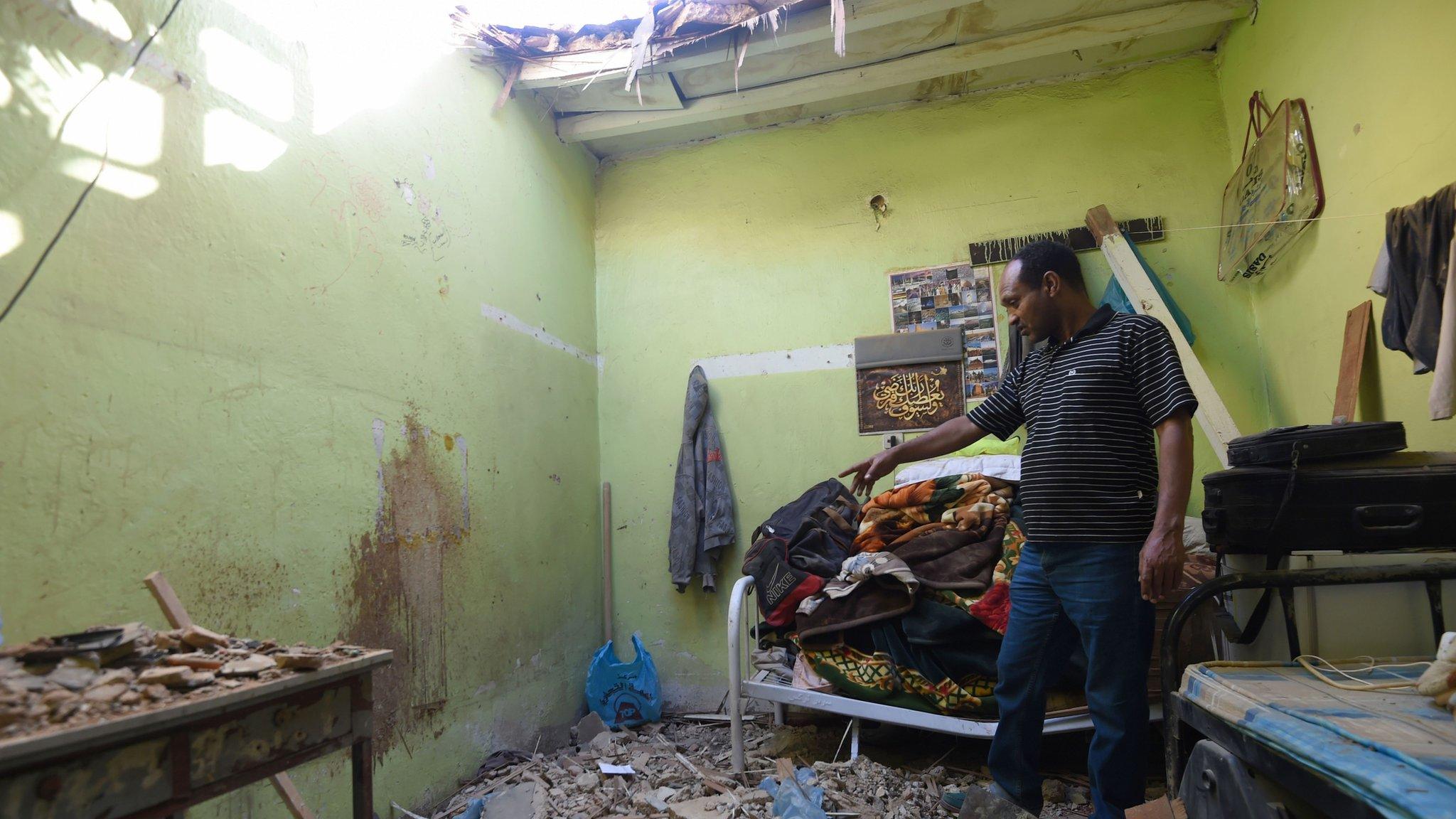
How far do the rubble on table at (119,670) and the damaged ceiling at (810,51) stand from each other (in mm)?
3116

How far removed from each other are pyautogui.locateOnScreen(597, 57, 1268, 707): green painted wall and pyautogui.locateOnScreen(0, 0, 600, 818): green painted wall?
0.64 metres

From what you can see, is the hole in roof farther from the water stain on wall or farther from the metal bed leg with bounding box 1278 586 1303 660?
the metal bed leg with bounding box 1278 586 1303 660

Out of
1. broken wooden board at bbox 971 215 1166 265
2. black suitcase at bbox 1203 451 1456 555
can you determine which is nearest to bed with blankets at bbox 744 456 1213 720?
black suitcase at bbox 1203 451 1456 555

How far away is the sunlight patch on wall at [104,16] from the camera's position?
1.86 m

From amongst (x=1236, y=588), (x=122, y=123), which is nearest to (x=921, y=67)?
(x=1236, y=588)

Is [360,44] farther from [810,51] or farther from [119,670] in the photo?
[119,670]

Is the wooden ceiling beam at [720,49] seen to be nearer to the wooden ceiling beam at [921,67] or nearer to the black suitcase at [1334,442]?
the wooden ceiling beam at [921,67]

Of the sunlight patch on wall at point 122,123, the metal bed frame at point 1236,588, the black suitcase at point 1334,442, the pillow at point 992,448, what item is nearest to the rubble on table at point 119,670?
the sunlight patch on wall at point 122,123

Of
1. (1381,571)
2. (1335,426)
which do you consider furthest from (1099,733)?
(1335,426)

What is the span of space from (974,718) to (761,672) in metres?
1.05

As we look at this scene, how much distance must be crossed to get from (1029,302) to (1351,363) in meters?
1.57

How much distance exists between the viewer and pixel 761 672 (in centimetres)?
339

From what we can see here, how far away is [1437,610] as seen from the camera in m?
1.49

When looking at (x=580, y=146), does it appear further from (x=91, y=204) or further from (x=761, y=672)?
(x=761, y=672)
